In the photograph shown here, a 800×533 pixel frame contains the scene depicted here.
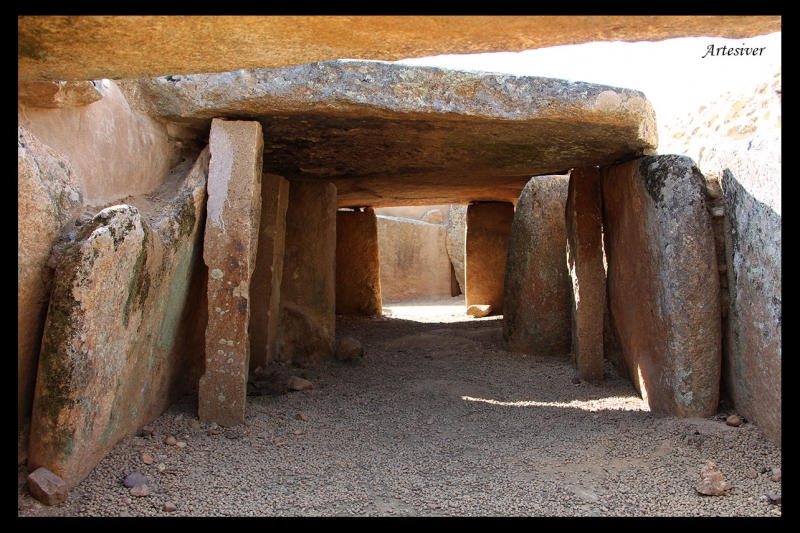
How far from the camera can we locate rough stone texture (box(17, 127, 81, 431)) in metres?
2.48

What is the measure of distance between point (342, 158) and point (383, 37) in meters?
2.86

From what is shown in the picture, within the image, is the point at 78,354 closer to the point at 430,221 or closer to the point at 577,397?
the point at 577,397

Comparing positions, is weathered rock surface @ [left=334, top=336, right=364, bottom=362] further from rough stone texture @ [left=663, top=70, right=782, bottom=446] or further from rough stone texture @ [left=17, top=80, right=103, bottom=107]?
rough stone texture @ [left=17, top=80, right=103, bottom=107]

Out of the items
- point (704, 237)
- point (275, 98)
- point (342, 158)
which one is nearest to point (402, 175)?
point (342, 158)

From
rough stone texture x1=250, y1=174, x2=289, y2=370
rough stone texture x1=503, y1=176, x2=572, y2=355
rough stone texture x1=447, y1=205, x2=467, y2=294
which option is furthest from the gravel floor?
rough stone texture x1=447, y1=205, x2=467, y2=294

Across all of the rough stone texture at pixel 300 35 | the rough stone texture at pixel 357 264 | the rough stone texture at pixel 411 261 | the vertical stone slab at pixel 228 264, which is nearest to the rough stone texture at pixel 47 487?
the vertical stone slab at pixel 228 264

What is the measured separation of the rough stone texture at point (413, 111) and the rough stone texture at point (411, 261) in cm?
801

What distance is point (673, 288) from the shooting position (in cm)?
349

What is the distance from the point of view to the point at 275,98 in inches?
131

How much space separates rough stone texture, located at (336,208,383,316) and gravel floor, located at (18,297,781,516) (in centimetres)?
335

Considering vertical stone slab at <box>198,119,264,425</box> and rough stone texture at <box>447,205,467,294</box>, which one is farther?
rough stone texture at <box>447,205,467,294</box>

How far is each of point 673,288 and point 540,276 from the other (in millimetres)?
1977

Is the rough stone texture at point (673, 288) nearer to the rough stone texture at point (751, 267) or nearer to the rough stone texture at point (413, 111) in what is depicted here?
the rough stone texture at point (751, 267)

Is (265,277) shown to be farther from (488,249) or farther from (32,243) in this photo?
(488,249)
